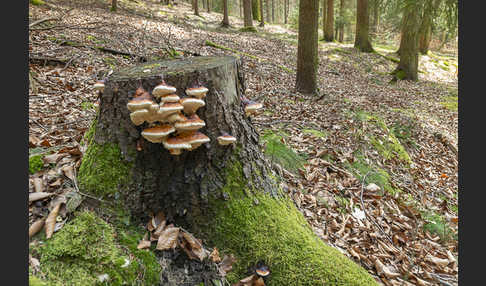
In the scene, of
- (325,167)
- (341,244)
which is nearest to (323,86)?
(325,167)

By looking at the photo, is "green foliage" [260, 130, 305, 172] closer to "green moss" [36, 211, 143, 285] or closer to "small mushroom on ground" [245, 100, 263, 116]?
"small mushroom on ground" [245, 100, 263, 116]

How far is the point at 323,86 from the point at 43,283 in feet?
35.3

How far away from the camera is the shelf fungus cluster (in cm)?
202

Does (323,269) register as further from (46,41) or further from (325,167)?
(46,41)

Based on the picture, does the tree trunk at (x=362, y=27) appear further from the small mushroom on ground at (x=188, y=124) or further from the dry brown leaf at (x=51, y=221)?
the dry brown leaf at (x=51, y=221)

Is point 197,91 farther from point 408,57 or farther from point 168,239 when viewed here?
point 408,57

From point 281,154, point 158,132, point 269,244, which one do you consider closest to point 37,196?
point 158,132

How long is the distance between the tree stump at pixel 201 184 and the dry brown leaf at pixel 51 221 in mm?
Answer: 266

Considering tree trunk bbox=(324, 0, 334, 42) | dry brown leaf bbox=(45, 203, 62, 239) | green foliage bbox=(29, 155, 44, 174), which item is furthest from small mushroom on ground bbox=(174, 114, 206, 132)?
tree trunk bbox=(324, 0, 334, 42)

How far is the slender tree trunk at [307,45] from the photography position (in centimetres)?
811

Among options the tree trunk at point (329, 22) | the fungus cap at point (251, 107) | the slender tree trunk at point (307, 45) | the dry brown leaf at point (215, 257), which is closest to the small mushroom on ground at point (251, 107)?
the fungus cap at point (251, 107)

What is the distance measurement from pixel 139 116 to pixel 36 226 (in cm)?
110

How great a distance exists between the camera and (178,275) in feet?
7.22

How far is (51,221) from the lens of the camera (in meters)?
2.08
